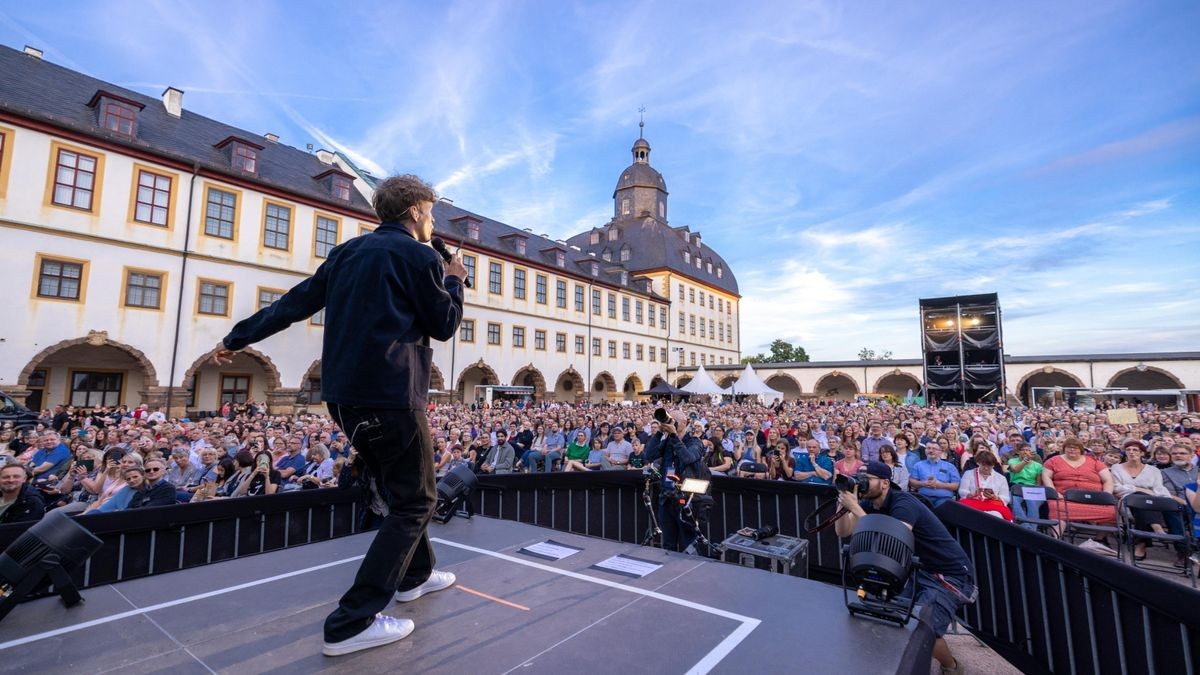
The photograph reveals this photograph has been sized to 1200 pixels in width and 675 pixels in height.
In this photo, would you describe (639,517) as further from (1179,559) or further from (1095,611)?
(1179,559)

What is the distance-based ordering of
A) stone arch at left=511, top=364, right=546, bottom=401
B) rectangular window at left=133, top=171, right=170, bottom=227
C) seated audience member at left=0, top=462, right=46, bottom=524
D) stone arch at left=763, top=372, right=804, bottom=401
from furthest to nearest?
stone arch at left=763, top=372, right=804, bottom=401
stone arch at left=511, top=364, right=546, bottom=401
rectangular window at left=133, top=171, right=170, bottom=227
seated audience member at left=0, top=462, right=46, bottom=524

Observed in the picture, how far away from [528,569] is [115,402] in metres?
24.9

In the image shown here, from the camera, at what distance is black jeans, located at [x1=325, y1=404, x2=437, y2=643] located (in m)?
2.26

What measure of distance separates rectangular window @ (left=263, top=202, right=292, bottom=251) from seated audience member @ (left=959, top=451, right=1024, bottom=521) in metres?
25.5

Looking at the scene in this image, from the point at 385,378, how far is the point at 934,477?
769 centimetres

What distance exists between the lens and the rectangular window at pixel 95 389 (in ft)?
64.7

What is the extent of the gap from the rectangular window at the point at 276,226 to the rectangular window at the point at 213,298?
2609mm

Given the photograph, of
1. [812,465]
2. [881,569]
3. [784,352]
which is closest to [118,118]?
[812,465]

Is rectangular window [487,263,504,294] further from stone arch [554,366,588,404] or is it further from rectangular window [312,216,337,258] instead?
rectangular window [312,216,337,258]

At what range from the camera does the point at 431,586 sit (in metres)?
2.95

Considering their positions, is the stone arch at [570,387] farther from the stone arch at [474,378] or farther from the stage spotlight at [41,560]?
the stage spotlight at [41,560]

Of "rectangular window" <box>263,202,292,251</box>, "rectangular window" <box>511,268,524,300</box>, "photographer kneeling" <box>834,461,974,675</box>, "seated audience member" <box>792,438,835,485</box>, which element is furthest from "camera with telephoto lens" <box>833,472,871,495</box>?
"rectangular window" <box>511,268,524,300</box>

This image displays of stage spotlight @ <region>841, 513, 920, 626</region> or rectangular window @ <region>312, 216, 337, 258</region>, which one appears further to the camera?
rectangular window @ <region>312, 216, 337, 258</region>

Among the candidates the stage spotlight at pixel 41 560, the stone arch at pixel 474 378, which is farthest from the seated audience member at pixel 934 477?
the stone arch at pixel 474 378
